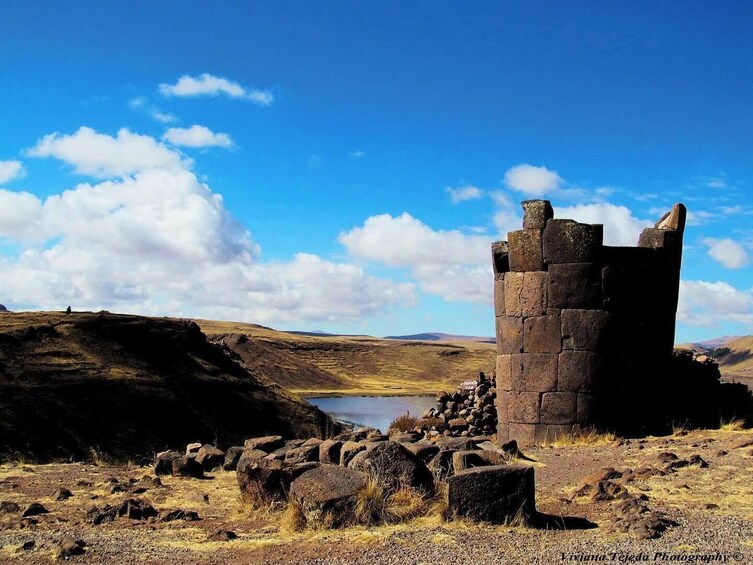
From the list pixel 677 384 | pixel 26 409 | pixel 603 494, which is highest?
pixel 677 384

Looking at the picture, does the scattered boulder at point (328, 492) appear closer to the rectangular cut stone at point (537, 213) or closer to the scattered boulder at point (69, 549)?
the scattered boulder at point (69, 549)

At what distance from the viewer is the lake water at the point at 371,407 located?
33753 mm

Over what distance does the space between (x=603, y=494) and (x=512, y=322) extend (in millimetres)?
5075

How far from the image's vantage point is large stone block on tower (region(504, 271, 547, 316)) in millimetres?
12336

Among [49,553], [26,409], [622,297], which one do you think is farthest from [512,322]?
[26,409]

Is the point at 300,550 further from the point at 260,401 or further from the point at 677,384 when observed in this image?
the point at 260,401

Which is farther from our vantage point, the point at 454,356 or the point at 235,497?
the point at 454,356

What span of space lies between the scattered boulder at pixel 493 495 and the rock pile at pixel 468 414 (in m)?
8.05

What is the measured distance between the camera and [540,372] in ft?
40.6

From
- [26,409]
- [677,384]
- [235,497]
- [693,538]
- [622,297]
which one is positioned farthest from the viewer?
[26,409]

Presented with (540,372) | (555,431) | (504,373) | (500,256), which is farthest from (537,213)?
(555,431)

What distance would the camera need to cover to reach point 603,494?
25.5 ft

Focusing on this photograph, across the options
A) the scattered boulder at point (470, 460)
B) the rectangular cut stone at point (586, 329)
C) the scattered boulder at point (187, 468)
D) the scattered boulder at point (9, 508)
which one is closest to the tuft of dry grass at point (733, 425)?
the rectangular cut stone at point (586, 329)

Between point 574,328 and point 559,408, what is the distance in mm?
1282
